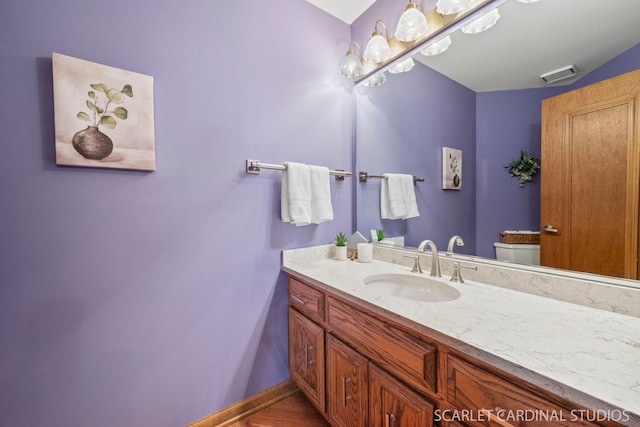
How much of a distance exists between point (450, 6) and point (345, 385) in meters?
1.74

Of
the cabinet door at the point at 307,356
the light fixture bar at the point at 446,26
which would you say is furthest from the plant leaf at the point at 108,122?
the light fixture bar at the point at 446,26

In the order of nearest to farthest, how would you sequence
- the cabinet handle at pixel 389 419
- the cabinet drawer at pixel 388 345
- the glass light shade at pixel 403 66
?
the cabinet drawer at pixel 388 345, the cabinet handle at pixel 389 419, the glass light shade at pixel 403 66

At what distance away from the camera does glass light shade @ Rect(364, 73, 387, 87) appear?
1.62 m

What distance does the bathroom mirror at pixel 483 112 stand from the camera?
82cm

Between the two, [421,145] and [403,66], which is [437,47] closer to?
[403,66]

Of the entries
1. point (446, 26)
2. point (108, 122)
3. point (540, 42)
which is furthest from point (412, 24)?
point (108, 122)

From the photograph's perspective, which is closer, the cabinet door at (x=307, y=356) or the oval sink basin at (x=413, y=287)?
the oval sink basin at (x=413, y=287)

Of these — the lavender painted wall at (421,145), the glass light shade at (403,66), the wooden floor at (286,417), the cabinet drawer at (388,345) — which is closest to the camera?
the cabinet drawer at (388,345)

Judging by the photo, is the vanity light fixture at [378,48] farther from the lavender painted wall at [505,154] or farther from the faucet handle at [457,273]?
the faucet handle at [457,273]

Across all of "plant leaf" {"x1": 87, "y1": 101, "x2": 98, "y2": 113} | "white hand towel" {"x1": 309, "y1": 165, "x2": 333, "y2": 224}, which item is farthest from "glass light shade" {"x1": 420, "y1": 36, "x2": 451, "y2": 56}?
"plant leaf" {"x1": 87, "y1": 101, "x2": 98, "y2": 113}

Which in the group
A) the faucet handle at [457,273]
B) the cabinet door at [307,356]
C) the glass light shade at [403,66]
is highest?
the glass light shade at [403,66]

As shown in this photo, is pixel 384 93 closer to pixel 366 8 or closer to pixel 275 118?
pixel 366 8

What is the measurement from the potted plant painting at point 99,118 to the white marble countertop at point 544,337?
1106 millimetres

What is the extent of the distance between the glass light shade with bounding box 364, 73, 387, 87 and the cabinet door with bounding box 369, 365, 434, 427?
1.60 metres
